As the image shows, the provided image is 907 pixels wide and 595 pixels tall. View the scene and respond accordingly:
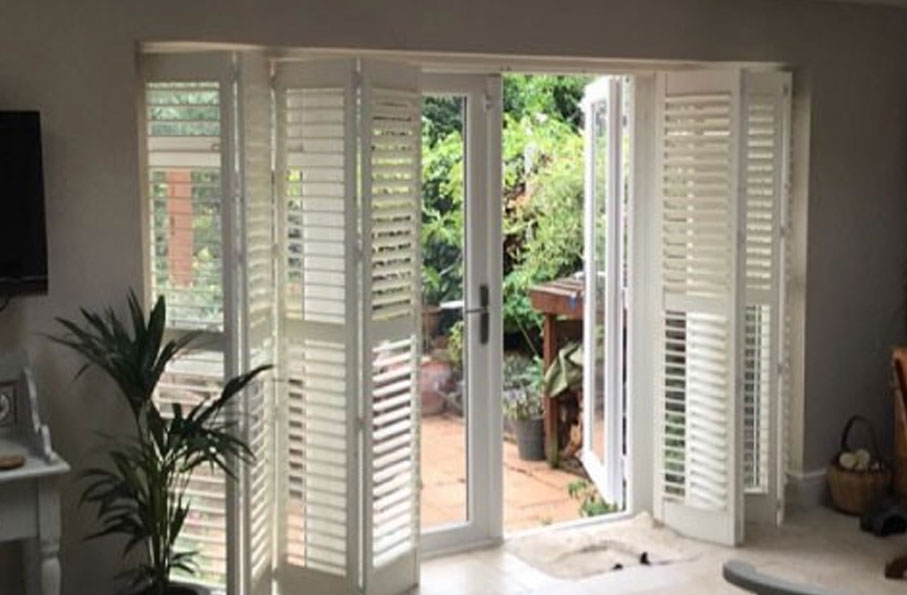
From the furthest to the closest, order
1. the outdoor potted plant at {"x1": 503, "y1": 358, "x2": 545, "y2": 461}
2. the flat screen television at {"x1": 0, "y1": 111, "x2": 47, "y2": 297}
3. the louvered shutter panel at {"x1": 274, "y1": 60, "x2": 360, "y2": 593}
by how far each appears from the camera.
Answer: the outdoor potted plant at {"x1": 503, "y1": 358, "x2": 545, "y2": 461} → the louvered shutter panel at {"x1": 274, "y1": 60, "x2": 360, "y2": 593} → the flat screen television at {"x1": 0, "y1": 111, "x2": 47, "y2": 297}

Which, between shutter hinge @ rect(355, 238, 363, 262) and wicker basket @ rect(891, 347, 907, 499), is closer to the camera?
shutter hinge @ rect(355, 238, 363, 262)

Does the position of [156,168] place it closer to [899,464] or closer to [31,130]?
[31,130]

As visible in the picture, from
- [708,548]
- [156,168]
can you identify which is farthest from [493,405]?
[156,168]

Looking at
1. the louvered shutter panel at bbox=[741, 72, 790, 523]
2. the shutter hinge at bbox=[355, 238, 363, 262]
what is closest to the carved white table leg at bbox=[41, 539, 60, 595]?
the shutter hinge at bbox=[355, 238, 363, 262]

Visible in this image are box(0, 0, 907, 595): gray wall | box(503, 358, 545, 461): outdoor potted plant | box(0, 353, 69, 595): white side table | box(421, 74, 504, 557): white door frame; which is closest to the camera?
box(0, 353, 69, 595): white side table

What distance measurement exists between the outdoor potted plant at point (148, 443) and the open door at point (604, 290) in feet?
6.46

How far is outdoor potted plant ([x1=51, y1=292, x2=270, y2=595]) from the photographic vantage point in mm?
3340

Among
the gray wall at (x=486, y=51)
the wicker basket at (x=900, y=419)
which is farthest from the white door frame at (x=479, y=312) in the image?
the wicker basket at (x=900, y=419)

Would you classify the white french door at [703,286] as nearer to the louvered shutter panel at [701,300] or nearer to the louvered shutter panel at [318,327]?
the louvered shutter panel at [701,300]

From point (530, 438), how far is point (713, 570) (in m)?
1.60

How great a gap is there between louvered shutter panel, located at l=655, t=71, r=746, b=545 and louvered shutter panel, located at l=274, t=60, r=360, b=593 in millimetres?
1479

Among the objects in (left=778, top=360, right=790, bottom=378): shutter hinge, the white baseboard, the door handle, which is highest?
the door handle

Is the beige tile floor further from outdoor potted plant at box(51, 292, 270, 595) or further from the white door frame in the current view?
outdoor potted plant at box(51, 292, 270, 595)

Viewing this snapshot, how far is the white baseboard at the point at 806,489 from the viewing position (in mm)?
5070
